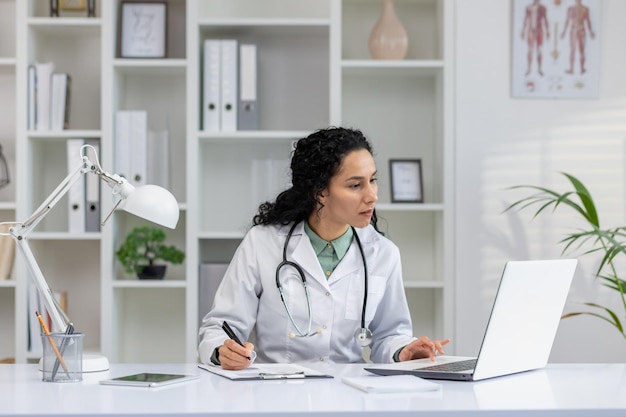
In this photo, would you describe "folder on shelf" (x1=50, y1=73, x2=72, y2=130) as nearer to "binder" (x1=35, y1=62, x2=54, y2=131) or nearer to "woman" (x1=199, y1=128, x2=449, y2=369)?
"binder" (x1=35, y1=62, x2=54, y2=131)

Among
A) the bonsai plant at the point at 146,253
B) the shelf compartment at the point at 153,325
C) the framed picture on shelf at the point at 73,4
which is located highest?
the framed picture on shelf at the point at 73,4

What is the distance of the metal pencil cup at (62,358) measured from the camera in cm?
176

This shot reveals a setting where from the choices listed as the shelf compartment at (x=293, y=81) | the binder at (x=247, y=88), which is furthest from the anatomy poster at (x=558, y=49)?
the binder at (x=247, y=88)

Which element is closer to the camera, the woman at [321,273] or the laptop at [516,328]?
the laptop at [516,328]

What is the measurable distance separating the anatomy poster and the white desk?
180 cm

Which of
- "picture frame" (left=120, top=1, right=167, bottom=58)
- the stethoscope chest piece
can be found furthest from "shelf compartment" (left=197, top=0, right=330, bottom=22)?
the stethoscope chest piece

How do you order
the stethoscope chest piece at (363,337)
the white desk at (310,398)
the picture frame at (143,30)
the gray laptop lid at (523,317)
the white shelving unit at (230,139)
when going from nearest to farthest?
1. the white desk at (310,398)
2. the gray laptop lid at (523,317)
3. the stethoscope chest piece at (363,337)
4. the picture frame at (143,30)
5. the white shelving unit at (230,139)

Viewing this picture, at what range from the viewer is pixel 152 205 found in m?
1.80

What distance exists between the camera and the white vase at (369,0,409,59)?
345 cm

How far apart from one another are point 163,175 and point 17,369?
1617 mm

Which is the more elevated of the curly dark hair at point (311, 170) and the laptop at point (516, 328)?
the curly dark hair at point (311, 170)

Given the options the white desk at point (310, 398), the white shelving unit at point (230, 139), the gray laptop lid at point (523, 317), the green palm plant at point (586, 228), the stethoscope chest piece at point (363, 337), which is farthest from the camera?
the white shelving unit at point (230, 139)

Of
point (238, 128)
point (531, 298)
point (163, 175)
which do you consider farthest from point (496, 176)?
point (531, 298)

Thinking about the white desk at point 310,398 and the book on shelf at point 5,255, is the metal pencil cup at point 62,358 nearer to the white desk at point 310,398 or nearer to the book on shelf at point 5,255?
the white desk at point 310,398
